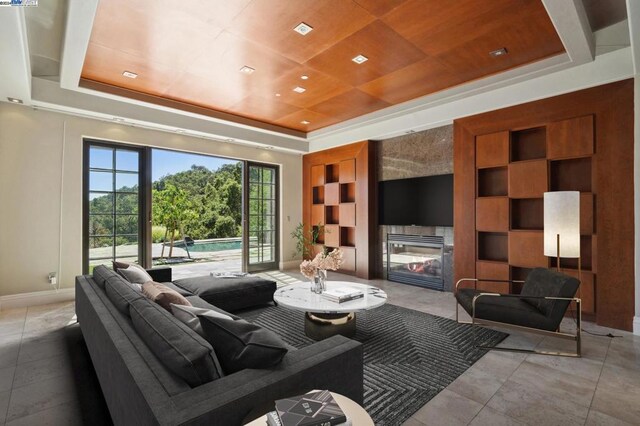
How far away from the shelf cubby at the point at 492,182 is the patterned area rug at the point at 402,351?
2107mm

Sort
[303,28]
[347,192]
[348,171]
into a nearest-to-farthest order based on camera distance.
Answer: [303,28]
[348,171]
[347,192]

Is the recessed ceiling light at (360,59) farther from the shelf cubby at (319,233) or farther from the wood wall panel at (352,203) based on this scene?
the shelf cubby at (319,233)

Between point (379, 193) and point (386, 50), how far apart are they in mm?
3247

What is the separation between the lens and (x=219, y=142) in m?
6.50

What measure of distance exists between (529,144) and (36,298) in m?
7.24

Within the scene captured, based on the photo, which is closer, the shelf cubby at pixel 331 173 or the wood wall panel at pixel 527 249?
the wood wall panel at pixel 527 249

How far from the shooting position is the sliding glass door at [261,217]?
7066 millimetres

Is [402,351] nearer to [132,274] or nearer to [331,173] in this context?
[132,274]

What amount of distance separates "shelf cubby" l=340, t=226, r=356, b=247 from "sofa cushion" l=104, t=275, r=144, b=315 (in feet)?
15.9

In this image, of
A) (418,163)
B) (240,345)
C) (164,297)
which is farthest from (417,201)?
(240,345)

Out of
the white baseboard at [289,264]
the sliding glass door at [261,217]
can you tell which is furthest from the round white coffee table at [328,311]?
the white baseboard at [289,264]

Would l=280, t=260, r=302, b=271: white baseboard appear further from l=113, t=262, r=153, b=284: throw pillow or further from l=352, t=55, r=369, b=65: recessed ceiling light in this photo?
l=352, t=55, r=369, b=65: recessed ceiling light

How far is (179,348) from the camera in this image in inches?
54.7

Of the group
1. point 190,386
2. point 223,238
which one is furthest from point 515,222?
point 223,238
